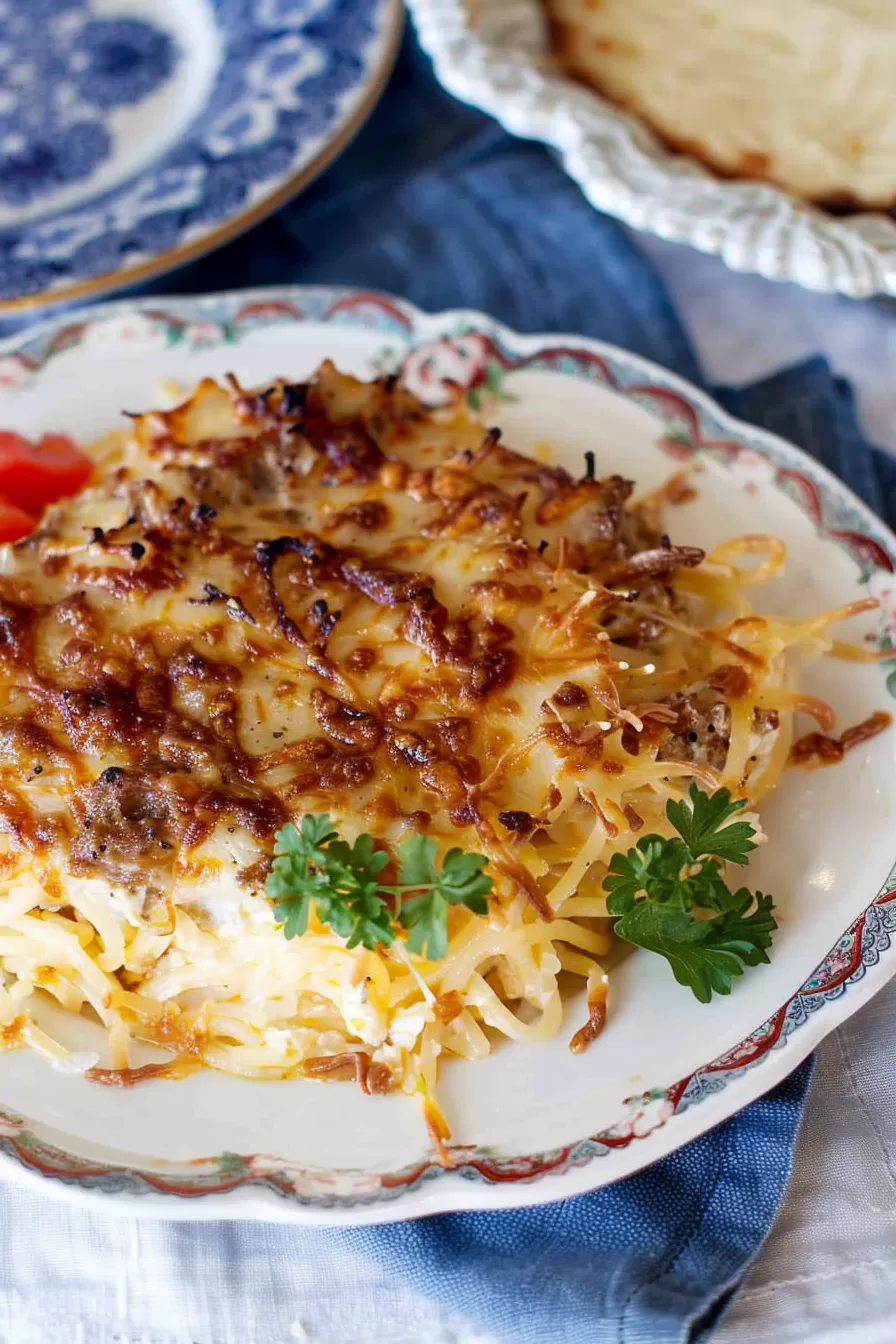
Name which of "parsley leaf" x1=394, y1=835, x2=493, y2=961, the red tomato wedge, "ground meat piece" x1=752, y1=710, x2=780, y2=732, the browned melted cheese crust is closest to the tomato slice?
the red tomato wedge

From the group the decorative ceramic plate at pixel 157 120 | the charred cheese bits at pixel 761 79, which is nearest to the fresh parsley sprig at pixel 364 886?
the decorative ceramic plate at pixel 157 120

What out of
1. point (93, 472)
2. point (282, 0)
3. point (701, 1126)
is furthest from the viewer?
point (282, 0)

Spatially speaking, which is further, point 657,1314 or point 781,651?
point 781,651

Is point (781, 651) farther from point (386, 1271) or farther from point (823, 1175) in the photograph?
point (386, 1271)

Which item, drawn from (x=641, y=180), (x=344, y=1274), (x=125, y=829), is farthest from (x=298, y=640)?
(x=641, y=180)

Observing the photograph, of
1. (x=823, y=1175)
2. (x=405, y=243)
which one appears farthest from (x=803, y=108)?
(x=823, y=1175)

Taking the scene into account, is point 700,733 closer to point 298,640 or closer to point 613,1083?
point 613,1083

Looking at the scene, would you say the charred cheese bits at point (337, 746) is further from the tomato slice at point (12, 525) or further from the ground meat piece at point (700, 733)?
the tomato slice at point (12, 525)
